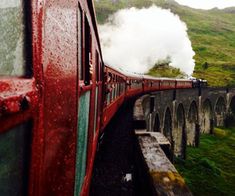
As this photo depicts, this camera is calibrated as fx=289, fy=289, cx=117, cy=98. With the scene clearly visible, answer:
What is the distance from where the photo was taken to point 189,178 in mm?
19859

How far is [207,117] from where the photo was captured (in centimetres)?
3256

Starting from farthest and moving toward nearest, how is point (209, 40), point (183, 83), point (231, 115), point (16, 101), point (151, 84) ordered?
1. point (209, 40)
2. point (231, 115)
3. point (183, 83)
4. point (151, 84)
5. point (16, 101)

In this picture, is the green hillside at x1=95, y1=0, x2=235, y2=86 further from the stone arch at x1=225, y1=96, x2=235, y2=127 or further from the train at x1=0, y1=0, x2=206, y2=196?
the train at x1=0, y1=0, x2=206, y2=196

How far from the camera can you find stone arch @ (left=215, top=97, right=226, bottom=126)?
114 ft

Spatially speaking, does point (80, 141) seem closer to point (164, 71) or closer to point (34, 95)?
point (34, 95)

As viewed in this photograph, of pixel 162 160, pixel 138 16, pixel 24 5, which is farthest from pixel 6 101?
pixel 138 16

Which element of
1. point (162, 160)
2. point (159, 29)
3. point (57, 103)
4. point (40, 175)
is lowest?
point (162, 160)

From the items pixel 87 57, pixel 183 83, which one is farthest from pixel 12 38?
pixel 183 83

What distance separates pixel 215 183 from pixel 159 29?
43.3 m

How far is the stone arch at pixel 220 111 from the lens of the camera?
34.8 m

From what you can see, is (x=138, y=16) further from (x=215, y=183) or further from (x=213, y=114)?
(x=215, y=183)

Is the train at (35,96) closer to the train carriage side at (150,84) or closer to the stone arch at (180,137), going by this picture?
the train carriage side at (150,84)

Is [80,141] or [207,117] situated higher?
[80,141]

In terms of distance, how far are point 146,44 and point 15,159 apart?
55874 mm
